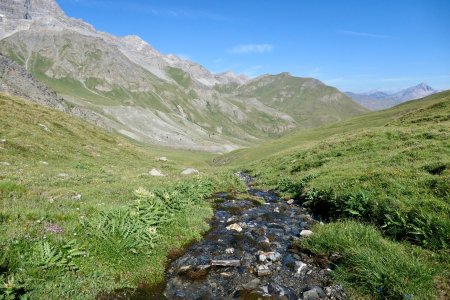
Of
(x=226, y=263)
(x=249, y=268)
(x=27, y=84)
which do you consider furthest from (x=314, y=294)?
(x=27, y=84)

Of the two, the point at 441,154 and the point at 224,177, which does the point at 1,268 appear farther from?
the point at 224,177

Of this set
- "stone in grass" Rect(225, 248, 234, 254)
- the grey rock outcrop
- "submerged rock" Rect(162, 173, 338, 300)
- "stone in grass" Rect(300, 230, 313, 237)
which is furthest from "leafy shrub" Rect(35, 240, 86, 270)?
the grey rock outcrop

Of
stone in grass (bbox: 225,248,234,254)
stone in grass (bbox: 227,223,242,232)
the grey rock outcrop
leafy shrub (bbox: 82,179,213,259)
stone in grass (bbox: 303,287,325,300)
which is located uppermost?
the grey rock outcrop

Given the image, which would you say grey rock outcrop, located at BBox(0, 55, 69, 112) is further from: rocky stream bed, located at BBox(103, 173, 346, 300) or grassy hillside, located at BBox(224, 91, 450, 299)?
grassy hillside, located at BBox(224, 91, 450, 299)

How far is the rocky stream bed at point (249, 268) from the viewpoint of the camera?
9719mm

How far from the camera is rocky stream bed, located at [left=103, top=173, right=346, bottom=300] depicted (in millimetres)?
9719

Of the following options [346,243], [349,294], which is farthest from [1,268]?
[346,243]

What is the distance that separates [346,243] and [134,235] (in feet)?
25.9

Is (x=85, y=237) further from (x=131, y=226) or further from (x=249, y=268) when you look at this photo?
(x=249, y=268)

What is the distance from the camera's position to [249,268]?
37.5ft

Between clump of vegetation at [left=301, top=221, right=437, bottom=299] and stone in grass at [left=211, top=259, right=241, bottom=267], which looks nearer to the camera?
clump of vegetation at [left=301, top=221, right=437, bottom=299]

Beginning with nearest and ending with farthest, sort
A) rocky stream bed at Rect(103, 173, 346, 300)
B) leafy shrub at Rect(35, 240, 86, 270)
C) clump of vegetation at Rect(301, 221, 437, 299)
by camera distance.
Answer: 1. leafy shrub at Rect(35, 240, 86, 270)
2. clump of vegetation at Rect(301, 221, 437, 299)
3. rocky stream bed at Rect(103, 173, 346, 300)

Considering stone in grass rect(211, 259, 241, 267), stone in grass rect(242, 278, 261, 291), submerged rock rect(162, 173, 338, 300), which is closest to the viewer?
submerged rock rect(162, 173, 338, 300)

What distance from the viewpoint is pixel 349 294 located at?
918cm
